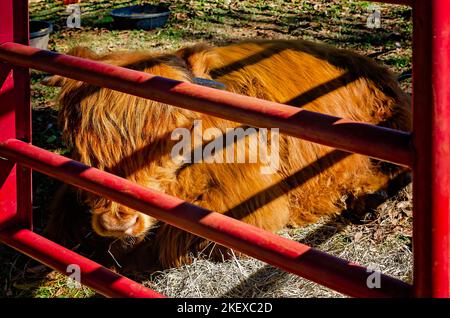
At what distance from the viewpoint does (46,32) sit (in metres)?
6.98

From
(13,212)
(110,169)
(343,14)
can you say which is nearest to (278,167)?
(110,169)

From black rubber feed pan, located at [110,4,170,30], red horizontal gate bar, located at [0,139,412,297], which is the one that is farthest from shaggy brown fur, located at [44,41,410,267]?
black rubber feed pan, located at [110,4,170,30]

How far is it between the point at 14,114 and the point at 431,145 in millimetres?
1607

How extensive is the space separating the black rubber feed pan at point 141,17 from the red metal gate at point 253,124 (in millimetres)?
5433

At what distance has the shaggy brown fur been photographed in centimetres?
324

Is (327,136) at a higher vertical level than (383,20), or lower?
higher

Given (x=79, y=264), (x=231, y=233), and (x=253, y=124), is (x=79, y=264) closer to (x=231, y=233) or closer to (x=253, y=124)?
(x=231, y=233)

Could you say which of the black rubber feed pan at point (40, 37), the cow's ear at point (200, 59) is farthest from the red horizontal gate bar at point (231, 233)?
the black rubber feed pan at point (40, 37)

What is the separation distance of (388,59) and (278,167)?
2697 mm

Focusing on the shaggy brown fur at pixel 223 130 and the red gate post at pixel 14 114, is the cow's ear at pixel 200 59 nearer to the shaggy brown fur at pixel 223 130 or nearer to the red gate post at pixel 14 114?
the shaggy brown fur at pixel 223 130

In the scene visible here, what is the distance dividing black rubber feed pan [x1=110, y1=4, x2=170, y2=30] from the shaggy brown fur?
3.70 m

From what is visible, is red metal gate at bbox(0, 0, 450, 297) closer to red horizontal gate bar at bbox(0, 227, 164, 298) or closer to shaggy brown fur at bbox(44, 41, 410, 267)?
red horizontal gate bar at bbox(0, 227, 164, 298)
